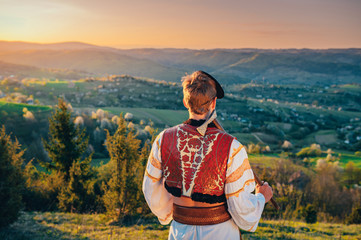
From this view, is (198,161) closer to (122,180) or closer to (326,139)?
(122,180)

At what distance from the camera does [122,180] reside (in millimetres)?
10930

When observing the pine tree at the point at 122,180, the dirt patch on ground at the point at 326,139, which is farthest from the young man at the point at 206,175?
the dirt patch on ground at the point at 326,139

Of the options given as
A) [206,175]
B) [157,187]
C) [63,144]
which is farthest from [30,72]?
[206,175]

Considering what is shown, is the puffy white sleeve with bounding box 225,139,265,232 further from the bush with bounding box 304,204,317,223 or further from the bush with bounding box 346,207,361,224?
the bush with bounding box 346,207,361,224

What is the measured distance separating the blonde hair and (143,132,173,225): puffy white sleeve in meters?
0.55

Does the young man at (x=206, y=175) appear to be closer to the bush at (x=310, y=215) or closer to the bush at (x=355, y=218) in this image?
the bush at (x=310, y=215)

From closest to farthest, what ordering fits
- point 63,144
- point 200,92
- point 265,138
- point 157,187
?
point 200,92 < point 157,187 < point 63,144 < point 265,138

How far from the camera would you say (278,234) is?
26.6 ft

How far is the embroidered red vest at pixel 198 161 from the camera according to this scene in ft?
8.33

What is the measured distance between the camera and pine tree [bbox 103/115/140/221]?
425 inches

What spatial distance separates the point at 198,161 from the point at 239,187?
18.8 inches

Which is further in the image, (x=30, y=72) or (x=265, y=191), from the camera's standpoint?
(x=30, y=72)

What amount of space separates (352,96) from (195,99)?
161 metres

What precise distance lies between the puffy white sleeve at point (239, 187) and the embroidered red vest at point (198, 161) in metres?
0.06
